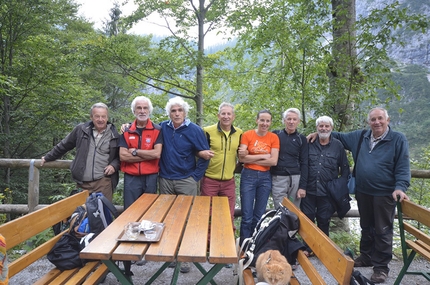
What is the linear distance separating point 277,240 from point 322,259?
60cm

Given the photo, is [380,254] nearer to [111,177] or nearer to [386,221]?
[386,221]

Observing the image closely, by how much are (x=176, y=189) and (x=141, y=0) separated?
221 inches

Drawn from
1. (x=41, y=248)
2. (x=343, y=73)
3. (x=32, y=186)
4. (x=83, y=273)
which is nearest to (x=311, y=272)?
(x=83, y=273)

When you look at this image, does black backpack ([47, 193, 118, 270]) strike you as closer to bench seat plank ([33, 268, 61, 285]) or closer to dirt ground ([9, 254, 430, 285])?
bench seat plank ([33, 268, 61, 285])

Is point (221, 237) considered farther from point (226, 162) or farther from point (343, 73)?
point (343, 73)

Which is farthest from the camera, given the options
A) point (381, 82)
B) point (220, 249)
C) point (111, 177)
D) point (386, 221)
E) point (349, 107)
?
point (349, 107)

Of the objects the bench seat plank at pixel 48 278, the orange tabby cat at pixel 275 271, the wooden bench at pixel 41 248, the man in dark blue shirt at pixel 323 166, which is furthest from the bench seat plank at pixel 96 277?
the man in dark blue shirt at pixel 323 166

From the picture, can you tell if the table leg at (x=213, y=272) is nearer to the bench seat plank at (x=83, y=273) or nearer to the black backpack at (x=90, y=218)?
the bench seat plank at (x=83, y=273)

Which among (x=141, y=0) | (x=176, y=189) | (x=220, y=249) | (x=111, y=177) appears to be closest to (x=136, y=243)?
(x=220, y=249)

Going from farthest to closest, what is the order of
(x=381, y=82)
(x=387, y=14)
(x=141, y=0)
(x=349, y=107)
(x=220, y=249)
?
(x=141, y=0)
(x=349, y=107)
(x=381, y=82)
(x=387, y=14)
(x=220, y=249)

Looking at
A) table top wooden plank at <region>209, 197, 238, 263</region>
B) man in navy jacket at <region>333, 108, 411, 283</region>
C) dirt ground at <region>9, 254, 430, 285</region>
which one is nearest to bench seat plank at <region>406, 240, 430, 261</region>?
man in navy jacket at <region>333, 108, 411, 283</region>

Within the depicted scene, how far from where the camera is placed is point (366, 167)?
329cm

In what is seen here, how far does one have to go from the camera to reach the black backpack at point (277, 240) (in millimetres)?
2430

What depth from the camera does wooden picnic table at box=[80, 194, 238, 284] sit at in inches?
70.4
